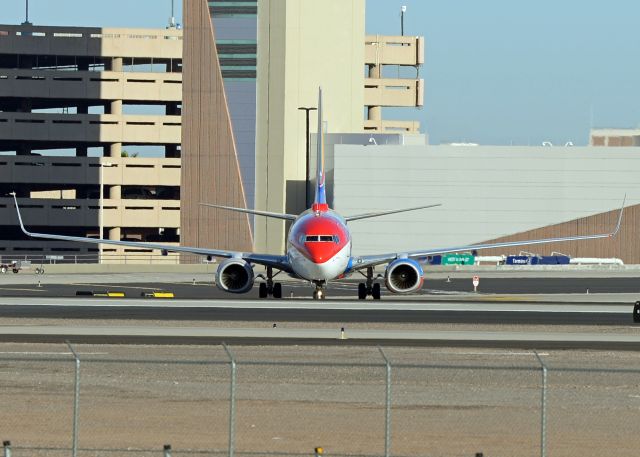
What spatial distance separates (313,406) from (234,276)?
39227 millimetres

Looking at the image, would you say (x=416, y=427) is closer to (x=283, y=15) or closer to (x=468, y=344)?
(x=468, y=344)

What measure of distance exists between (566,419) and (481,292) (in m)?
55.2

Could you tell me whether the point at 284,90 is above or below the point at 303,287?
above

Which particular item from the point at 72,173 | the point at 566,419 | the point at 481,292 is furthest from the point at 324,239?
the point at 72,173

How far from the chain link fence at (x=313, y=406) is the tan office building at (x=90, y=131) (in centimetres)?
12686

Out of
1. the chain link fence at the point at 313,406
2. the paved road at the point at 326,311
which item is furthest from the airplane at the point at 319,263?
the chain link fence at the point at 313,406

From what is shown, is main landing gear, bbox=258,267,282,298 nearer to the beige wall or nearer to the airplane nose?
the airplane nose

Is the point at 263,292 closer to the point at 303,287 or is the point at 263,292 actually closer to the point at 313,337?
the point at 303,287

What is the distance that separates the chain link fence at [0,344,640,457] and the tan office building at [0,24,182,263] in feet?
416

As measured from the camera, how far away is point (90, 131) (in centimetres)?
16575

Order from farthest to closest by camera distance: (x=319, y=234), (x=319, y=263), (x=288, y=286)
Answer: (x=288, y=286) → (x=319, y=234) → (x=319, y=263)

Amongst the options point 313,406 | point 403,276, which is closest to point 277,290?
point 403,276

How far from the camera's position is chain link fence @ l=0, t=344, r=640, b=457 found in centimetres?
2419

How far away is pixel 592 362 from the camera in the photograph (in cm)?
3666
